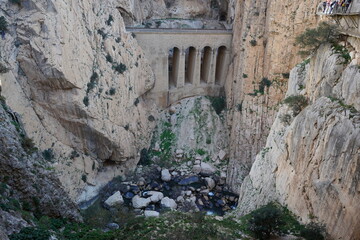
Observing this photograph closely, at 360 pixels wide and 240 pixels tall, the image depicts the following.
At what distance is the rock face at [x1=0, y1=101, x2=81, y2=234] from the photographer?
16.4 m

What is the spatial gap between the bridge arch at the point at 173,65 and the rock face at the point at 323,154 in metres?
17.5

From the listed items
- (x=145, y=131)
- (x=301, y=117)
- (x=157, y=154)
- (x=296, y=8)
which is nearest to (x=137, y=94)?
(x=145, y=131)

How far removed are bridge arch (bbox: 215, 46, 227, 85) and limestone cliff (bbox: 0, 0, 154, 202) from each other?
7565 mm

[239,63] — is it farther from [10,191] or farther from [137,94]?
[10,191]

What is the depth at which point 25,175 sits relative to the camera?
16922mm

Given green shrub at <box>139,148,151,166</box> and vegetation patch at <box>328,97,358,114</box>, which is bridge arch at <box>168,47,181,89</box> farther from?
vegetation patch at <box>328,97,358,114</box>

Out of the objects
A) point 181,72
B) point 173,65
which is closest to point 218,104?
point 181,72

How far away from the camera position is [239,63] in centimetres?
3516

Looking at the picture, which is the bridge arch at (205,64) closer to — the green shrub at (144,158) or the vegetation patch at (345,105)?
the green shrub at (144,158)

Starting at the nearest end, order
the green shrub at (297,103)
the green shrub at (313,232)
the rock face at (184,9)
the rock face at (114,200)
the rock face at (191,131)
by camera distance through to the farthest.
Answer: the green shrub at (313,232) < the green shrub at (297,103) < the rock face at (114,200) < the rock face at (191,131) < the rock face at (184,9)

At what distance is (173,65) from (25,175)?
23952 millimetres

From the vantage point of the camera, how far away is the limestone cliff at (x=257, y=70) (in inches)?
1245

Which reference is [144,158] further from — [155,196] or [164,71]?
[164,71]

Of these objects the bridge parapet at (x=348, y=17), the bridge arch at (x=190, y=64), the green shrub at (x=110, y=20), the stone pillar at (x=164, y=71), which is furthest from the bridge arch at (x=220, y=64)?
the bridge parapet at (x=348, y=17)
